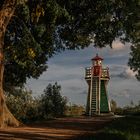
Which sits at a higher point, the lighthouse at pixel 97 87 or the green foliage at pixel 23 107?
the lighthouse at pixel 97 87

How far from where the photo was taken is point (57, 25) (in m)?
35.7

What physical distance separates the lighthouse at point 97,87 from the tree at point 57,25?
2381cm

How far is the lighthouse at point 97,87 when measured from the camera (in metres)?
61.7

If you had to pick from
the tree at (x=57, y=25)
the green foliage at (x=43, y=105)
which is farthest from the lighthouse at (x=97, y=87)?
the tree at (x=57, y=25)

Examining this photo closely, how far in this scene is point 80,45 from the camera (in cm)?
3850

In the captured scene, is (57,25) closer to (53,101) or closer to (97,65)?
(53,101)

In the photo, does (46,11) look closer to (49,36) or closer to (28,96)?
(49,36)

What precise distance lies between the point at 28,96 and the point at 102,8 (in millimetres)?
23467

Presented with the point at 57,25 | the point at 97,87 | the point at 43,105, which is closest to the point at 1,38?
the point at 57,25

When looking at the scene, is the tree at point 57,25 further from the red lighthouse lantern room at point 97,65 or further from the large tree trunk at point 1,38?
the red lighthouse lantern room at point 97,65

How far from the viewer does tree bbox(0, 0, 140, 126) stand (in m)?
30.5

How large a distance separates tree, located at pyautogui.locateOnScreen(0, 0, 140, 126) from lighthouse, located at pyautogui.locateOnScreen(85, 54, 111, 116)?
23.8m

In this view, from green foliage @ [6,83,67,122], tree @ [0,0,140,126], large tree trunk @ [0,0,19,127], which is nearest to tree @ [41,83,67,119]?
green foliage @ [6,83,67,122]

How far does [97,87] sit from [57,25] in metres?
28.6
